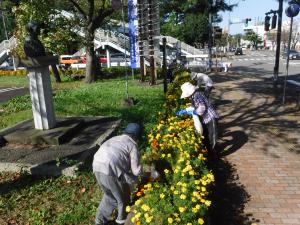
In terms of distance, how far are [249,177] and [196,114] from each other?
1.57 m

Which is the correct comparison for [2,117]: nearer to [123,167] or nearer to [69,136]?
[69,136]

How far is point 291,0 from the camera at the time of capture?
15180 mm

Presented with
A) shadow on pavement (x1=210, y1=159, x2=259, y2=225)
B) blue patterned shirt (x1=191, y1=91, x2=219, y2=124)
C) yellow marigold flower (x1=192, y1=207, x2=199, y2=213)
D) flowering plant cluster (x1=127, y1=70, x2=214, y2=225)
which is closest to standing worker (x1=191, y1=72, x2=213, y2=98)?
blue patterned shirt (x1=191, y1=91, x2=219, y2=124)

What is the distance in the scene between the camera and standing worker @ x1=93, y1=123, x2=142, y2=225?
4117 millimetres

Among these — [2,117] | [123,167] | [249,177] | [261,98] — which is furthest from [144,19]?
[123,167]

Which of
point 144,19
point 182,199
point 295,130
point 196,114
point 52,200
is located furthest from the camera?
point 144,19

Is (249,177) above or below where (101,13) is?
below

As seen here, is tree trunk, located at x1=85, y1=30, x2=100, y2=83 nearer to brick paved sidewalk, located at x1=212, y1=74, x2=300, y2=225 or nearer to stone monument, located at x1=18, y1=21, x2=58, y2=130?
brick paved sidewalk, located at x1=212, y1=74, x2=300, y2=225

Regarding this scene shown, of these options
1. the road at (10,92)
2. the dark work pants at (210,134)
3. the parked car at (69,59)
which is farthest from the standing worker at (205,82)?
the parked car at (69,59)

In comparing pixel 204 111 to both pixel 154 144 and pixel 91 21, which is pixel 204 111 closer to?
pixel 154 144

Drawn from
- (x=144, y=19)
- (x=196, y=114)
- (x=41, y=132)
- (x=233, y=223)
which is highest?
(x=144, y=19)

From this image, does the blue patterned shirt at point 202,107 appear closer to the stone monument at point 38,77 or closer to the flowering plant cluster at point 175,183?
the flowering plant cluster at point 175,183

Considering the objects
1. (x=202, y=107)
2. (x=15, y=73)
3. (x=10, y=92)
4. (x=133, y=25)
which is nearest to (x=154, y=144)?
(x=202, y=107)

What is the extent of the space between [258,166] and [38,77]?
5.45 meters
